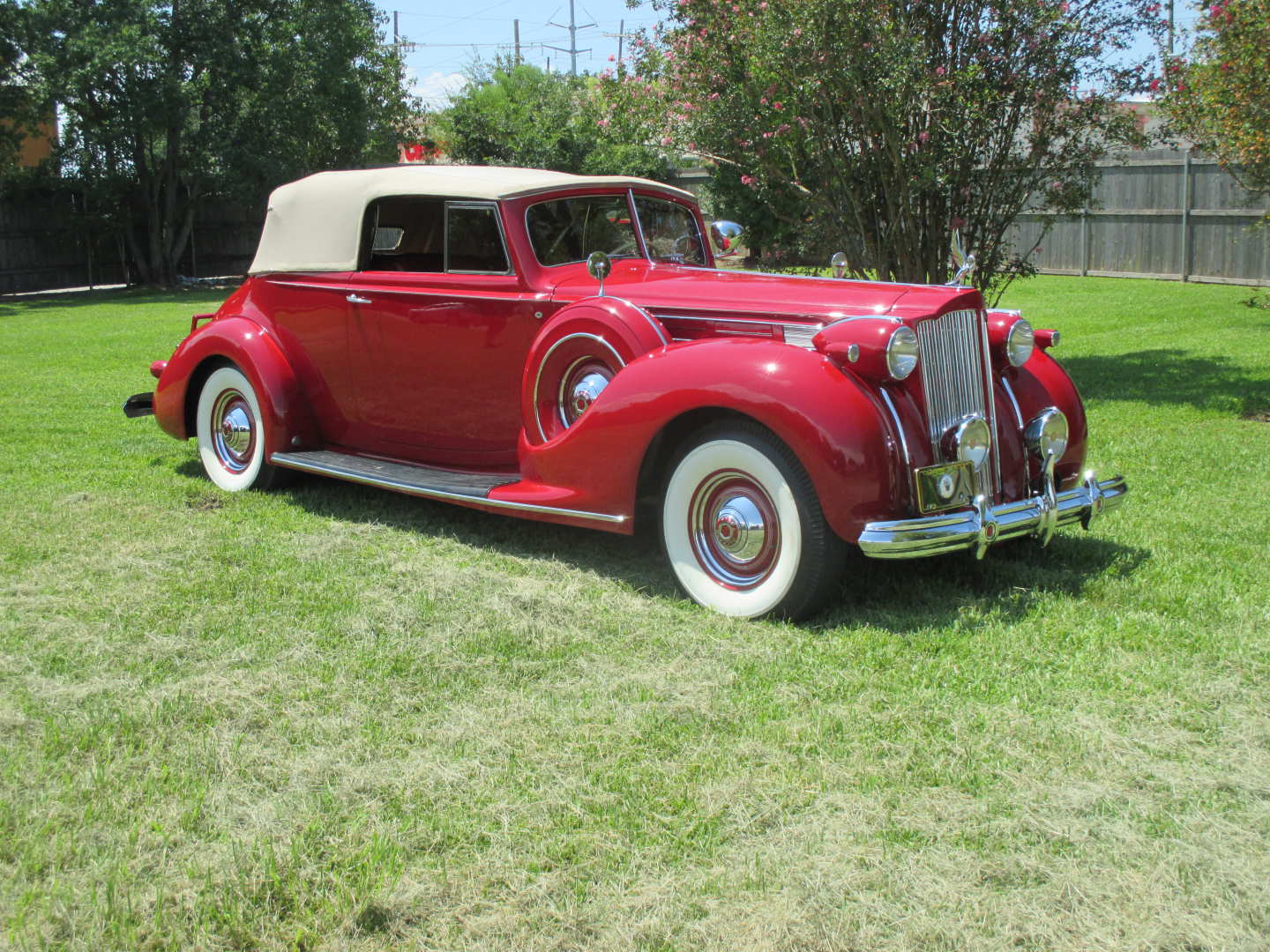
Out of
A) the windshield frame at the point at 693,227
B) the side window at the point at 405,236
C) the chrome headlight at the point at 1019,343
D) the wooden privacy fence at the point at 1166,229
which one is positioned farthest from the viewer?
the wooden privacy fence at the point at 1166,229

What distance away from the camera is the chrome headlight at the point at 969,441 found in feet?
14.1

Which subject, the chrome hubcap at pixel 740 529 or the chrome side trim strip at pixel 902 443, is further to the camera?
the chrome hubcap at pixel 740 529

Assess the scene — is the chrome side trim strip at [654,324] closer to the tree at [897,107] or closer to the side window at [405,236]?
the side window at [405,236]

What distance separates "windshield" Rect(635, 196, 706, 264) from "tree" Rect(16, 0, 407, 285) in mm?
16519

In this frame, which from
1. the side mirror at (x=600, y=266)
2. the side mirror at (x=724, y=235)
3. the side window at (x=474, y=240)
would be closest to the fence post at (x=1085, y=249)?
the side mirror at (x=724, y=235)

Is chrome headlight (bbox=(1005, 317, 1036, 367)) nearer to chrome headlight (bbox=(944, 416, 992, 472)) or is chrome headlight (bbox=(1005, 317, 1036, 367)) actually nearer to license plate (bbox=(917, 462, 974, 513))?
chrome headlight (bbox=(944, 416, 992, 472))

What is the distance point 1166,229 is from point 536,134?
16.1 metres

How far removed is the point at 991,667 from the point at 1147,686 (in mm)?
467

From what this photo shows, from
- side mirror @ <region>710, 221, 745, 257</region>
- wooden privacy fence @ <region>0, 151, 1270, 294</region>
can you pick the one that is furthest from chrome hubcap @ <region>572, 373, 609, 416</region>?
wooden privacy fence @ <region>0, 151, 1270, 294</region>

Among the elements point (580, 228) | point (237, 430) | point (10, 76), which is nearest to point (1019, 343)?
point (580, 228)

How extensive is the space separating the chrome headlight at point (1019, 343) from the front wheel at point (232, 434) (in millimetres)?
3776

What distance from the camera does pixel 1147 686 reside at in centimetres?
365

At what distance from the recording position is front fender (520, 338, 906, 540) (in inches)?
160

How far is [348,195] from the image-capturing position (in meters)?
6.11
